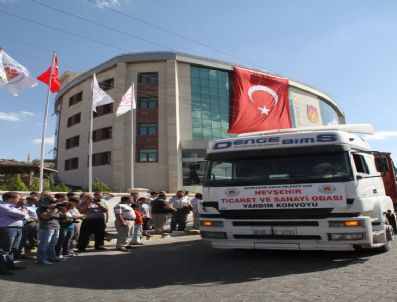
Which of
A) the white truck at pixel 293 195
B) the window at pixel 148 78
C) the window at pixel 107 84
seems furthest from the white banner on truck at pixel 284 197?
the window at pixel 107 84

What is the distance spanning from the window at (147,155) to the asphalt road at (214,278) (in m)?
30.3

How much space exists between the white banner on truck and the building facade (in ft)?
99.2

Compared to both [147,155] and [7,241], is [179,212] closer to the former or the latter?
[7,241]

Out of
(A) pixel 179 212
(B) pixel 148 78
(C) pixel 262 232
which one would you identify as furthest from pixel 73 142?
(C) pixel 262 232

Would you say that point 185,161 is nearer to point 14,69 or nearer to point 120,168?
point 120,168

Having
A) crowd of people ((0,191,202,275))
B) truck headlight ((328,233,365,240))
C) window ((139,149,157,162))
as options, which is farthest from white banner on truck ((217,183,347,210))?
window ((139,149,157,162))

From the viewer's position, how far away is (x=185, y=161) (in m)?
39.0

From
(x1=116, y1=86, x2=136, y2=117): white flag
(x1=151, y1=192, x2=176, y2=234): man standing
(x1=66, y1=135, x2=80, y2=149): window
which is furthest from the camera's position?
(x1=66, y1=135, x2=80, y2=149): window

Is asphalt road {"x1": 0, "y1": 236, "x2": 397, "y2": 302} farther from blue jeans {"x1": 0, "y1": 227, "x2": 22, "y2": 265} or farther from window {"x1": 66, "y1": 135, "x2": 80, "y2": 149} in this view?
window {"x1": 66, "y1": 135, "x2": 80, "y2": 149}

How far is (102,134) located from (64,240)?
111ft

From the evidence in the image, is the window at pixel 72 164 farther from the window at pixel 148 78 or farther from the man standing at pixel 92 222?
the man standing at pixel 92 222

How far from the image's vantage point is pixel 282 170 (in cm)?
762

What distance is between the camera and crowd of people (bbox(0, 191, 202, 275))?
7.34m

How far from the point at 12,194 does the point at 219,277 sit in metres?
4.44
